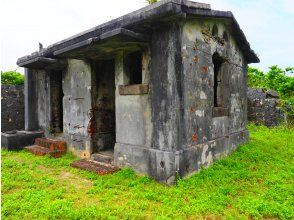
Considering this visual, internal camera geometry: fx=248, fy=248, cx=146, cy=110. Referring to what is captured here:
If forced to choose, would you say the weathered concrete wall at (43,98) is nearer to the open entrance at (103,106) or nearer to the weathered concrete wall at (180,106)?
the open entrance at (103,106)

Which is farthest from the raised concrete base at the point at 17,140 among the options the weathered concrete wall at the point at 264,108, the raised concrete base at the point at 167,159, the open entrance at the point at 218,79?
the weathered concrete wall at the point at 264,108

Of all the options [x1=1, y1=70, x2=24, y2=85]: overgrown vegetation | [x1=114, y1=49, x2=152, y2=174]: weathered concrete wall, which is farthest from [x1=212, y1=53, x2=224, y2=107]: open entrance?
[x1=1, y1=70, x2=24, y2=85]: overgrown vegetation

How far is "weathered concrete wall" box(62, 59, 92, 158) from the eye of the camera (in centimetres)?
708

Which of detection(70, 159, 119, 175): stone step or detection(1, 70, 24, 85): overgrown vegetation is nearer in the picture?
detection(70, 159, 119, 175): stone step

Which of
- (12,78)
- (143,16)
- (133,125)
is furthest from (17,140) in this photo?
(12,78)

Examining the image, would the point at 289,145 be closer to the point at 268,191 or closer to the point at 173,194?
the point at 268,191

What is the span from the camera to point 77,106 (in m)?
7.46

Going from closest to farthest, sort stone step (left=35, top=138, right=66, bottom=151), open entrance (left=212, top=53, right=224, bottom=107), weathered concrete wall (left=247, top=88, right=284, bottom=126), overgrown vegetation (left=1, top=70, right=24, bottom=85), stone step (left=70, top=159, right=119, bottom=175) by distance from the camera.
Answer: stone step (left=70, top=159, right=119, bottom=175)
open entrance (left=212, top=53, right=224, bottom=107)
stone step (left=35, top=138, right=66, bottom=151)
weathered concrete wall (left=247, top=88, right=284, bottom=126)
overgrown vegetation (left=1, top=70, right=24, bottom=85)

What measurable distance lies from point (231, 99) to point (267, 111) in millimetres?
5798

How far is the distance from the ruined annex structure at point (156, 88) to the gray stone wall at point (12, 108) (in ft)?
8.19

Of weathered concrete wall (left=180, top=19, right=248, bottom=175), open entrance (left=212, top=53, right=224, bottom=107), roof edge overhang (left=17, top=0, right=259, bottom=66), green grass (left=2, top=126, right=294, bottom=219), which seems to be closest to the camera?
green grass (left=2, top=126, right=294, bottom=219)

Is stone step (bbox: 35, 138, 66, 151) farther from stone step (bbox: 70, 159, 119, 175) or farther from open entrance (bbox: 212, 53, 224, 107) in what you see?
open entrance (bbox: 212, 53, 224, 107)

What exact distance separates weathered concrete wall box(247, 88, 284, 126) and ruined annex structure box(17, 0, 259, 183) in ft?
14.4

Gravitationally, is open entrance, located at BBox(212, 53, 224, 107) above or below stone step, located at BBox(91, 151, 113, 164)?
above
